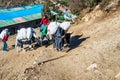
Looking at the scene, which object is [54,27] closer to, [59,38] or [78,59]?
[59,38]

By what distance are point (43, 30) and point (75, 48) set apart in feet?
8.15

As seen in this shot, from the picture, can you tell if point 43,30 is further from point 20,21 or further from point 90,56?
point 20,21

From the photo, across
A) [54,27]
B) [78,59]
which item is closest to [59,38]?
[54,27]

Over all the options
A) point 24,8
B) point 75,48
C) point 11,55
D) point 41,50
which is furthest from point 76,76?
point 24,8

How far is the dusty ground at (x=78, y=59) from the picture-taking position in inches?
517

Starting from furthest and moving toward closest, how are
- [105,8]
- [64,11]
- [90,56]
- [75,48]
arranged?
[64,11]
[105,8]
[75,48]
[90,56]

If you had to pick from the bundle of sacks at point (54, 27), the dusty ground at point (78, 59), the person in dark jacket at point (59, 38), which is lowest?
the dusty ground at point (78, 59)

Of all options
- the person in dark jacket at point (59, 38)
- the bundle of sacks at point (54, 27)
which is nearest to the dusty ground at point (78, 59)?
the person in dark jacket at point (59, 38)

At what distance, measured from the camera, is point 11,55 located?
17844 millimetres

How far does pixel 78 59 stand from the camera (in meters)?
14.4

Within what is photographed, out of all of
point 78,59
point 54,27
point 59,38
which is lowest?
point 78,59

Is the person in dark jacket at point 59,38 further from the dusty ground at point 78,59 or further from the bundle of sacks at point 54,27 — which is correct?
the dusty ground at point 78,59

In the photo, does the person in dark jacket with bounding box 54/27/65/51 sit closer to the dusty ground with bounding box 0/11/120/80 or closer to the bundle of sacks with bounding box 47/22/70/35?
the bundle of sacks with bounding box 47/22/70/35

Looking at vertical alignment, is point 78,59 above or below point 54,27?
below
